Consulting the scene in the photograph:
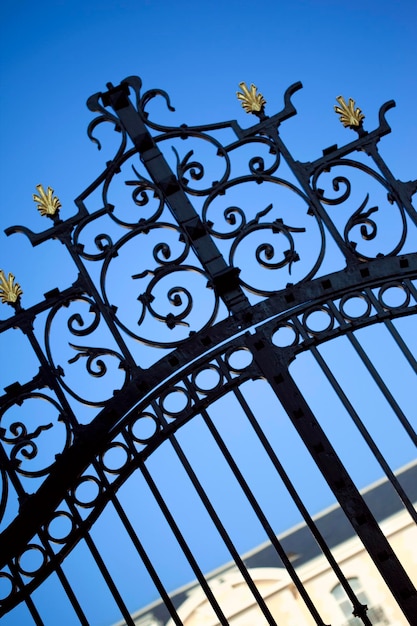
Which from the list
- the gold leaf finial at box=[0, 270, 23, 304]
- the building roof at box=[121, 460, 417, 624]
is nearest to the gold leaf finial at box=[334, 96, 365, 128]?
the gold leaf finial at box=[0, 270, 23, 304]

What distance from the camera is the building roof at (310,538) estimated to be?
11117 millimetres

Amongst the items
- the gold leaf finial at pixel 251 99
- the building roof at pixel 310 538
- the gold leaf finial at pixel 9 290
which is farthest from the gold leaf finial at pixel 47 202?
the building roof at pixel 310 538

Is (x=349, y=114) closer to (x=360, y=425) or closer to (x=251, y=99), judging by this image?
(x=251, y=99)

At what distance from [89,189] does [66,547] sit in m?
1.87

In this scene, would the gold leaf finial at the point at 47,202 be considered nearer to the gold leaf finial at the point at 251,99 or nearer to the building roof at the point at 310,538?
the gold leaf finial at the point at 251,99

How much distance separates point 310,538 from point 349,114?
8.64 metres

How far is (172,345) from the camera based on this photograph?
4148 mm

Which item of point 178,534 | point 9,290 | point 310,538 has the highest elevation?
point 9,290

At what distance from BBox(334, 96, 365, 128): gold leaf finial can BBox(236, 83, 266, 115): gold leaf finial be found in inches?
16.0

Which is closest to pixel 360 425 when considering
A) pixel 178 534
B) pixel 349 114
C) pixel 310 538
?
pixel 178 534

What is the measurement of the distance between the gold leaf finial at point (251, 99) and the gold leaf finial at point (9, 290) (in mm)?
1532

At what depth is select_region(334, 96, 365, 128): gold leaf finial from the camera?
4633 mm

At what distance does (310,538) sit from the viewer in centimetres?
1216

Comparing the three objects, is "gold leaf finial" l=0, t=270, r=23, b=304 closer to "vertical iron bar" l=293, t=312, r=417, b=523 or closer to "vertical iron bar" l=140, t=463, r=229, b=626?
"vertical iron bar" l=140, t=463, r=229, b=626
